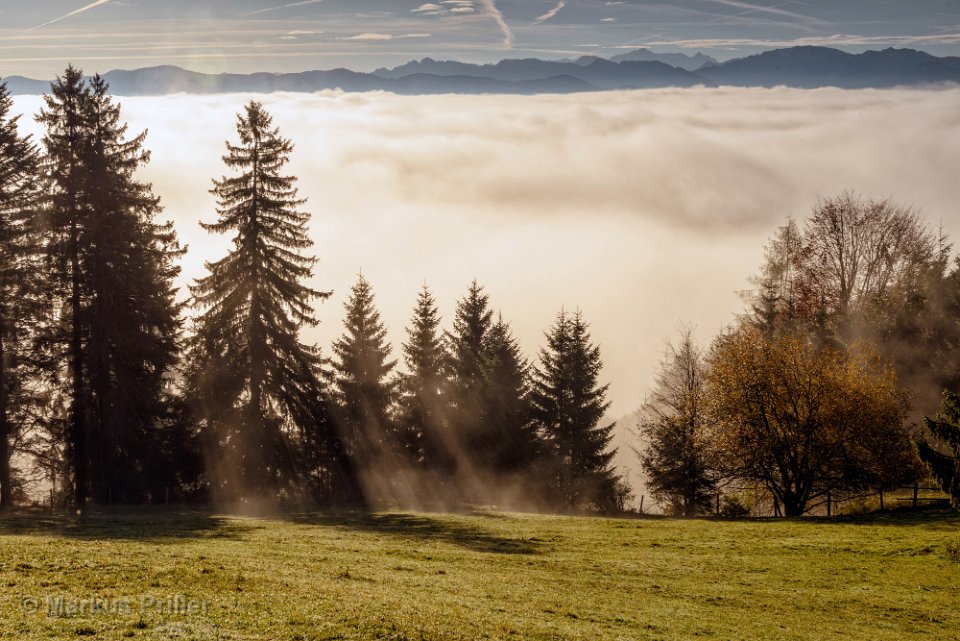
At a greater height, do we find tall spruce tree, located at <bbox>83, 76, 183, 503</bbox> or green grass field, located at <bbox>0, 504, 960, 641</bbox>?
tall spruce tree, located at <bbox>83, 76, 183, 503</bbox>

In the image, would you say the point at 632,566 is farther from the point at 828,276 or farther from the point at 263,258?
the point at 828,276

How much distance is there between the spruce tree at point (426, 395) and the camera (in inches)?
2094

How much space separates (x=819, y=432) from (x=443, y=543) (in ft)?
77.8

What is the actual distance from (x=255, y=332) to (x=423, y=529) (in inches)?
655

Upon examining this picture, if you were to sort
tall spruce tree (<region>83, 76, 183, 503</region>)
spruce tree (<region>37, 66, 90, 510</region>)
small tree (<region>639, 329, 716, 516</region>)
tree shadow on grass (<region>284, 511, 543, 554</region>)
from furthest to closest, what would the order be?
small tree (<region>639, 329, 716, 516</region>)
tall spruce tree (<region>83, 76, 183, 503</region>)
spruce tree (<region>37, 66, 90, 510</region>)
tree shadow on grass (<region>284, 511, 543, 554</region>)

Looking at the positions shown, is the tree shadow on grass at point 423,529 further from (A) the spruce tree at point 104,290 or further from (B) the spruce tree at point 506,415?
(B) the spruce tree at point 506,415

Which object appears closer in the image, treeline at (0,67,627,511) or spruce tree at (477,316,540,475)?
treeline at (0,67,627,511)

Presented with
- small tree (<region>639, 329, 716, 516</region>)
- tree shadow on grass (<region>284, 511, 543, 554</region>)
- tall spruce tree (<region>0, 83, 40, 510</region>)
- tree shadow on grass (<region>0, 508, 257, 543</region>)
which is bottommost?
tree shadow on grass (<region>284, 511, 543, 554</region>)

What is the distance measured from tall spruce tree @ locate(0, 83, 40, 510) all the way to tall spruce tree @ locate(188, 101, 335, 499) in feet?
27.8

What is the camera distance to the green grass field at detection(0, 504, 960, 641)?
14.1 m

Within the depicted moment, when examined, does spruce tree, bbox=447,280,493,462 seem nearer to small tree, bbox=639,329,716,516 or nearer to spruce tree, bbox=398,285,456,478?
spruce tree, bbox=398,285,456,478

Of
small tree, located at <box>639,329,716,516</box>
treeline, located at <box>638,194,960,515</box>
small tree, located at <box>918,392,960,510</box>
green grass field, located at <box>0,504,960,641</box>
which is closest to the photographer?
green grass field, located at <box>0,504,960,641</box>

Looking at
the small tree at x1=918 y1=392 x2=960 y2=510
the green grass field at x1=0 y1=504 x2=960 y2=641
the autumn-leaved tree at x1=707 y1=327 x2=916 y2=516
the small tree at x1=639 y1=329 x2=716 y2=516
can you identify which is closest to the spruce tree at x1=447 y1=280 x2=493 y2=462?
the small tree at x1=639 y1=329 x2=716 y2=516

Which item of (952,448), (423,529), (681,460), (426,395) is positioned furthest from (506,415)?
(952,448)
